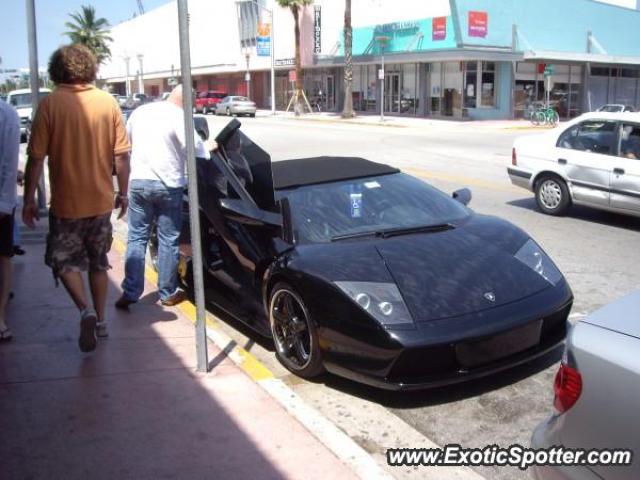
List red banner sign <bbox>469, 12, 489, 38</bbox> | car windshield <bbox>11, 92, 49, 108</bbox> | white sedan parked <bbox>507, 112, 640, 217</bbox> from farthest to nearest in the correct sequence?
red banner sign <bbox>469, 12, 489, 38</bbox> → car windshield <bbox>11, 92, 49, 108</bbox> → white sedan parked <bbox>507, 112, 640, 217</bbox>

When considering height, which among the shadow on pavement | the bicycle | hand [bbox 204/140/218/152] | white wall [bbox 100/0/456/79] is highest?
white wall [bbox 100/0/456/79]

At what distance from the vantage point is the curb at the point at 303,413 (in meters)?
Result: 3.21

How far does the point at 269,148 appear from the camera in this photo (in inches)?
805

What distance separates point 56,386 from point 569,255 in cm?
563

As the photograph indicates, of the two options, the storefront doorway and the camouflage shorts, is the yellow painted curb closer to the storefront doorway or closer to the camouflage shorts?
the camouflage shorts

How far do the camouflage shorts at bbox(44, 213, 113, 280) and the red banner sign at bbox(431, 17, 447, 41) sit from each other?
3227 cm

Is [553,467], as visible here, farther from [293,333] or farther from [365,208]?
[365,208]

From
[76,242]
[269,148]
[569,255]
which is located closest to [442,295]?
[76,242]

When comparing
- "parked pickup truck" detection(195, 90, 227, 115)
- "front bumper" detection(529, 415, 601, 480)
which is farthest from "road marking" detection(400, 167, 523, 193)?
"parked pickup truck" detection(195, 90, 227, 115)

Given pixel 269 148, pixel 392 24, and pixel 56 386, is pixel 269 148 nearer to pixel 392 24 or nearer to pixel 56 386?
pixel 56 386

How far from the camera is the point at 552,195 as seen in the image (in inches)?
381

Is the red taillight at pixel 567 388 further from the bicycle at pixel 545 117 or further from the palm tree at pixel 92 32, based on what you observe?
the palm tree at pixel 92 32

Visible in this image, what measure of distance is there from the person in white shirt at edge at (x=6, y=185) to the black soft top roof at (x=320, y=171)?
5.92ft

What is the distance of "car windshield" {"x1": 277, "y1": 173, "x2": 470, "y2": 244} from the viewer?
15.3 feet
